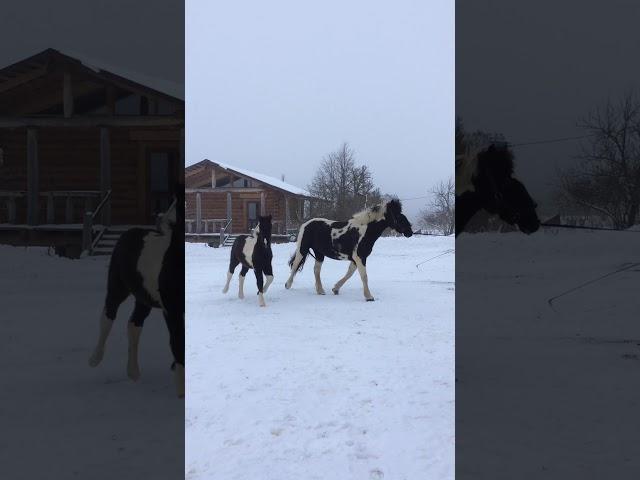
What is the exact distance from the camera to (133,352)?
254cm

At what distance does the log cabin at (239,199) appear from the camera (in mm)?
18891

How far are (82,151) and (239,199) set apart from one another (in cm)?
1478

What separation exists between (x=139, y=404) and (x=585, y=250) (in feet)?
20.9

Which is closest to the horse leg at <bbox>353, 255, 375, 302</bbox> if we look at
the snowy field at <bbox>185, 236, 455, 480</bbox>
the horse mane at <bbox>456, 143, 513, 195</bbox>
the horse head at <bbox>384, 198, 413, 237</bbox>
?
the snowy field at <bbox>185, 236, 455, 480</bbox>

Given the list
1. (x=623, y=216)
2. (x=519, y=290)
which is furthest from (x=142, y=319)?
(x=519, y=290)

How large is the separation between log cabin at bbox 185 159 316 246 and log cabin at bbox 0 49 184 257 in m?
13.0

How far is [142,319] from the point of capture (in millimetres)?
2566

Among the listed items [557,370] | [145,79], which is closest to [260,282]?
[557,370]

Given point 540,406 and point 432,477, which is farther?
point 540,406

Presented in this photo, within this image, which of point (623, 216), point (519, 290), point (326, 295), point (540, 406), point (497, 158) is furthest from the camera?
point (326, 295)

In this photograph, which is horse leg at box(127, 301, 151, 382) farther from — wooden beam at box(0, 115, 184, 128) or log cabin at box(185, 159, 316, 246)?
log cabin at box(185, 159, 316, 246)

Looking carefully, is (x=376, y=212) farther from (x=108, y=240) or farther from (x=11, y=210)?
(x=108, y=240)

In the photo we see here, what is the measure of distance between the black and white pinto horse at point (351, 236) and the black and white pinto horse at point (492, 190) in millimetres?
4649

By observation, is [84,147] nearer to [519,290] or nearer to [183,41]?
[183,41]
